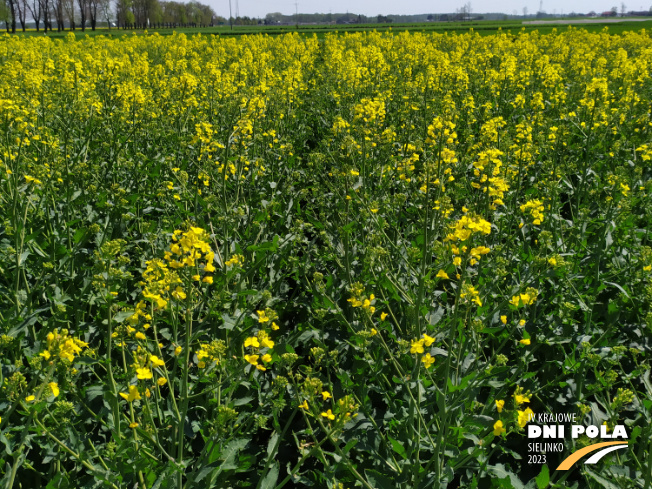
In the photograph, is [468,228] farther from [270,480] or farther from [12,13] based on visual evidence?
[12,13]

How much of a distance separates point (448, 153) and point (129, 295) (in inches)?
101

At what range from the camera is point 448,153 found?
2.81 meters

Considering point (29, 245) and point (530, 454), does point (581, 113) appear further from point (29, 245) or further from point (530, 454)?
point (29, 245)

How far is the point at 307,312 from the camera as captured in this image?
371 centimetres

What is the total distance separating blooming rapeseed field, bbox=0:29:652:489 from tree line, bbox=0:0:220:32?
65.3 metres

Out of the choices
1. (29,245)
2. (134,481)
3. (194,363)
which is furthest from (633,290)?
(29,245)

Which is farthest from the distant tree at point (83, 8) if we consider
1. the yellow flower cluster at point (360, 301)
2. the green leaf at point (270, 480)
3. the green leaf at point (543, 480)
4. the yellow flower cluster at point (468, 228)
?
the green leaf at point (543, 480)

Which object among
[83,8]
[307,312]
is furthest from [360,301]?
[83,8]

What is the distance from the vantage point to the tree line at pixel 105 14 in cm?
7303

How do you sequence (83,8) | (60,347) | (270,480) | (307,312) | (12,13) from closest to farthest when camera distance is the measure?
(60,347) < (270,480) < (307,312) < (12,13) < (83,8)

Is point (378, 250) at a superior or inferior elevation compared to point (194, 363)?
superior

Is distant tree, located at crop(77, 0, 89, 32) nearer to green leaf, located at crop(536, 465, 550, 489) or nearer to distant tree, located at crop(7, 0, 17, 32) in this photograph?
distant tree, located at crop(7, 0, 17, 32)

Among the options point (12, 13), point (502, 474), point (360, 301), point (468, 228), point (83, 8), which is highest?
point (83, 8)

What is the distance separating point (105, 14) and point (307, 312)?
93752 millimetres
